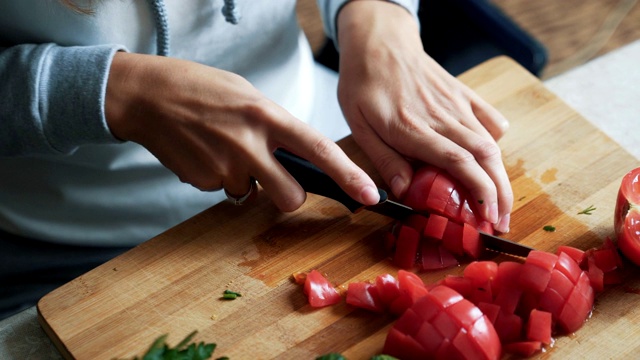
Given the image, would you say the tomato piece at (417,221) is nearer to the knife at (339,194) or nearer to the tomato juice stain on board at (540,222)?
the knife at (339,194)

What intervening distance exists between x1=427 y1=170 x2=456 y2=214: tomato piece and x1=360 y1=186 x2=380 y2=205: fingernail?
9 centimetres

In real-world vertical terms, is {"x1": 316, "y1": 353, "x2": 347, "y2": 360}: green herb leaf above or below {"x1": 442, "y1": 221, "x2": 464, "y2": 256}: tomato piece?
below

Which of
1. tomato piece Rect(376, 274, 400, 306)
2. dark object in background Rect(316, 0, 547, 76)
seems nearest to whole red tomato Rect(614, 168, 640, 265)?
tomato piece Rect(376, 274, 400, 306)

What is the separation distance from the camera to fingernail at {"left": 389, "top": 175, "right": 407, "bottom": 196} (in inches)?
56.5

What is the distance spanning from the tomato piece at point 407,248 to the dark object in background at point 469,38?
0.62 metres

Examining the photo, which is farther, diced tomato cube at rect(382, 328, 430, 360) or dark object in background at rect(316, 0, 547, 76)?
dark object in background at rect(316, 0, 547, 76)

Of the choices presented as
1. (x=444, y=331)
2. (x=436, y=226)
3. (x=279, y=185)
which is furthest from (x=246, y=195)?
(x=444, y=331)

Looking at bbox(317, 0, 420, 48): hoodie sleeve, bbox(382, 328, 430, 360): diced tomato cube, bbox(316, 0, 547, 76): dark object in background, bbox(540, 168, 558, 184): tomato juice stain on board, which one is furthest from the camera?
bbox(316, 0, 547, 76): dark object in background

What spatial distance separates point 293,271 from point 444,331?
31 cm

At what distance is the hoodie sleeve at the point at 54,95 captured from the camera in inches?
51.6

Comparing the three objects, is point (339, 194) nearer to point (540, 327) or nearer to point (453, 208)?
point (453, 208)

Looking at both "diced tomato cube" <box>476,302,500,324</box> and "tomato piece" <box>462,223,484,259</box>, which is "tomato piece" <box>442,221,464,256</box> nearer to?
"tomato piece" <box>462,223,484,259</box>

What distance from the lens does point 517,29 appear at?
185cm

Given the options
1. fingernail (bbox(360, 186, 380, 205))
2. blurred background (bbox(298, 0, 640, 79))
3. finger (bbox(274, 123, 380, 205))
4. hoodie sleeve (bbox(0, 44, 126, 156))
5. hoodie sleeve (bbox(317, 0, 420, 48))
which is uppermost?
hoodie sleeve (bbox(0, 44, 126, 156))
